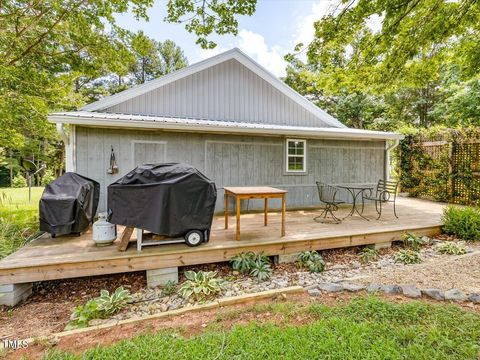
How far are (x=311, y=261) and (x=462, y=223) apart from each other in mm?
3781

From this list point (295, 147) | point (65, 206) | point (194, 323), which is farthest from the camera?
point (295, 147)

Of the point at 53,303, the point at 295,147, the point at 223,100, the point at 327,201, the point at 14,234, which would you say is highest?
the point at 223,100

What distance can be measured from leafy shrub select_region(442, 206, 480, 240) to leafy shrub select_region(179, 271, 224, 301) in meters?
5.27

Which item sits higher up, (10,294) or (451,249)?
(451,249)

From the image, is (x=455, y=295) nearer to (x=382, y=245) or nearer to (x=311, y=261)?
(x=311, y=261)

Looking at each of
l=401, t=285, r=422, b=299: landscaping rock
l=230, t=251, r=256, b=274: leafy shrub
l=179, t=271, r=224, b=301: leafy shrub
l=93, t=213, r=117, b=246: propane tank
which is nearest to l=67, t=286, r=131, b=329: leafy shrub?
l=179, t=271, r=224, b=301: leafy shrub

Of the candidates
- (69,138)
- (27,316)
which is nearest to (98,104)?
(69,138)

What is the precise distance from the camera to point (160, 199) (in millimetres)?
3535

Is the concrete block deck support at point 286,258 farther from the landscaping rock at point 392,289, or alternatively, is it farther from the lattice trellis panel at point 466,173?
the lattice trellis panel at point 466,173

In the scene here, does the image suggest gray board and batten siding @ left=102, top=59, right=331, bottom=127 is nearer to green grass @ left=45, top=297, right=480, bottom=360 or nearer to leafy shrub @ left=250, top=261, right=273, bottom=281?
leafy shrub @ left=250, top=261, right=273, bottom=281

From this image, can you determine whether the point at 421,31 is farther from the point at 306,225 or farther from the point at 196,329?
the point at 196,329

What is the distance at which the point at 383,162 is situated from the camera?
855 centimetres

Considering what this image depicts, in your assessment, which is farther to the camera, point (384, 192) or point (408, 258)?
point (384, 192)

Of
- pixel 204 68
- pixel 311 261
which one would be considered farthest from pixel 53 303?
pixel 204 68
